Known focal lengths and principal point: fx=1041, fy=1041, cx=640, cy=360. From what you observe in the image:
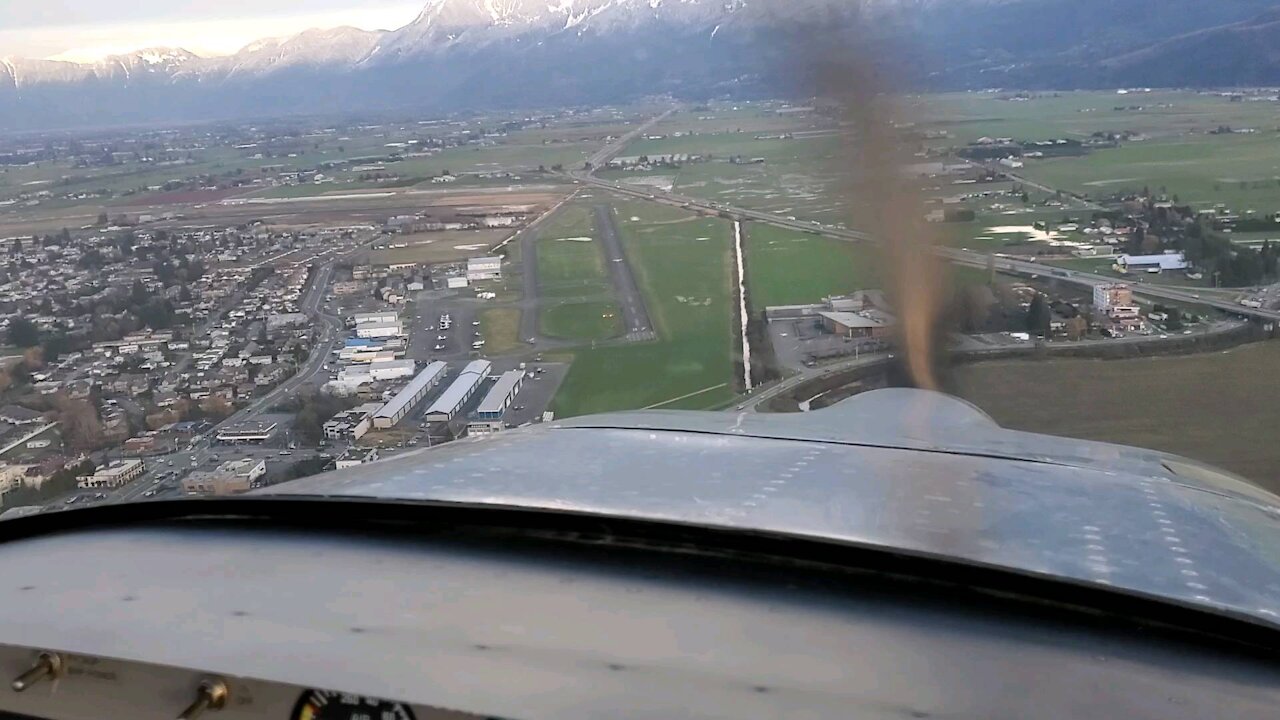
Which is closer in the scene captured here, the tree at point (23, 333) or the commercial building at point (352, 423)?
the commercial building at point (352, 423)

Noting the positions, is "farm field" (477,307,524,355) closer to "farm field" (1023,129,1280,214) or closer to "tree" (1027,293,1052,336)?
"tree" (1027,293,1052,336)

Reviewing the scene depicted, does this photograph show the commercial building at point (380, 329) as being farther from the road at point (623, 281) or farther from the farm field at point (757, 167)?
the farm field at point (757, 167)

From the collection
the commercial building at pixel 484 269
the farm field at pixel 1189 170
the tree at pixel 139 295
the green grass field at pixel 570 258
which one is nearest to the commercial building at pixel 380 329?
the commercial building at pixel 484 269

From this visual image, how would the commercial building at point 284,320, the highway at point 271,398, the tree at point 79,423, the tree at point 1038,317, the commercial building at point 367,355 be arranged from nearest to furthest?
the highway at point 271,398, the tree at point 79,423, the tree at point 1038,317, the commercial building at point 367,355, the commercial building at point 284,320

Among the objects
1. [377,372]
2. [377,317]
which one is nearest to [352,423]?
[377,372]

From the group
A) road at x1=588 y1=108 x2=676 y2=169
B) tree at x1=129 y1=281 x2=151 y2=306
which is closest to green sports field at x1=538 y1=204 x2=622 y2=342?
road at x1=588 y1=108 x2=676 y2=169

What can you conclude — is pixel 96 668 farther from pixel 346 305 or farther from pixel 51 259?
pixel 51 259
